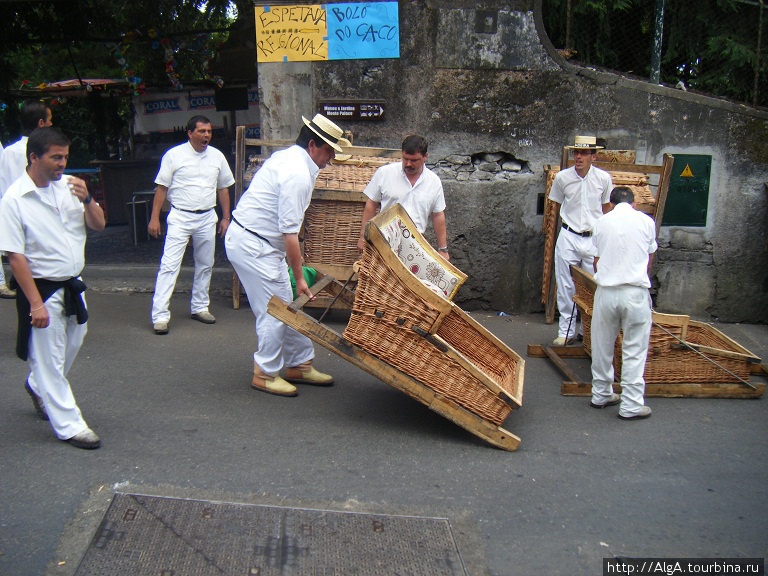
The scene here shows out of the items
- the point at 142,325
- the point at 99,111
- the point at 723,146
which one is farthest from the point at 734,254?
the point at 99,111

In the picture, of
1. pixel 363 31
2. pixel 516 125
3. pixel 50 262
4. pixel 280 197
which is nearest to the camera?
pixel 50 262

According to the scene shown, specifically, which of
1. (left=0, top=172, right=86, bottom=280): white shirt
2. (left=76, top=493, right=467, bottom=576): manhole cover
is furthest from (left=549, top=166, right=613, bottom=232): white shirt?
(left=0, top=172, right=86, bottom=280): white shirt

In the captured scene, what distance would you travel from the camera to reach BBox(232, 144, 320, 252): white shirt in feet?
16.6

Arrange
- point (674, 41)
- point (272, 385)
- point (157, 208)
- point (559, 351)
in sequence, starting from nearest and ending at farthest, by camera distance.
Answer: point (272, 385) < point (559, 351) < point (157, 208) < point (674, 41)

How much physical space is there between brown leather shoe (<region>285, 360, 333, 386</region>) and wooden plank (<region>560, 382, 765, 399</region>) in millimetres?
1791

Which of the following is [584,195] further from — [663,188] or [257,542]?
[257,542]

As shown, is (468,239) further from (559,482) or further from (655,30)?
(559,482)

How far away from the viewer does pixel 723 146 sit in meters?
7.63

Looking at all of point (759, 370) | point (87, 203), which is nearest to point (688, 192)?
point (759, 370)

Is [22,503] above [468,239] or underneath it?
underneath

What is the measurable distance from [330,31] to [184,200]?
216 centimetres

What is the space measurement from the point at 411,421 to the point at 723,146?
454 centimetres

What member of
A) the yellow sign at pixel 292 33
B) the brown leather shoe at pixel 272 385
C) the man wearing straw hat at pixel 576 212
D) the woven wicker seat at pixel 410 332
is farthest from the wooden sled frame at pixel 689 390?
the yellow sign at pixel 292 33

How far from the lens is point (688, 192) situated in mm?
7746
